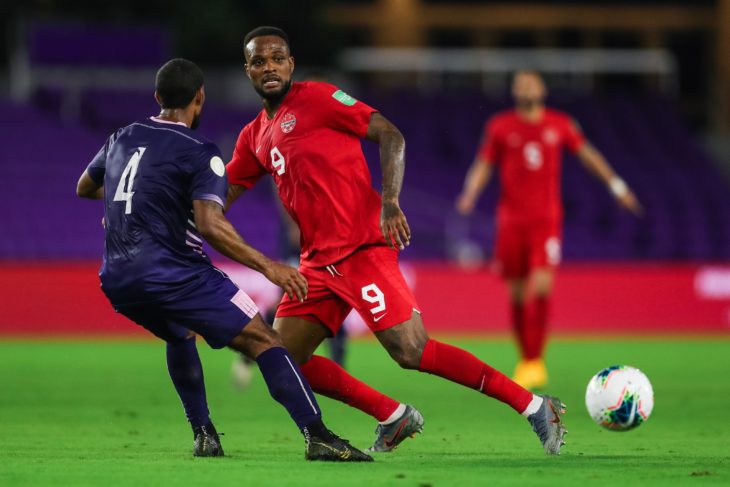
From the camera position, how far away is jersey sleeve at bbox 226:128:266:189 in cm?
719

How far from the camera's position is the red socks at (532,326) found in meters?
11.2

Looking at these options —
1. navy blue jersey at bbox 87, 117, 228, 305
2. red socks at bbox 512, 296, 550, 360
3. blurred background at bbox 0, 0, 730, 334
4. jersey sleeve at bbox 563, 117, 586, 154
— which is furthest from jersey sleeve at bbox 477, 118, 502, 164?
navy blue jersey at bbox 87, 117, 228, 305

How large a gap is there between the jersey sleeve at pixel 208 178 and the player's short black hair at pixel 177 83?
0.34 metres

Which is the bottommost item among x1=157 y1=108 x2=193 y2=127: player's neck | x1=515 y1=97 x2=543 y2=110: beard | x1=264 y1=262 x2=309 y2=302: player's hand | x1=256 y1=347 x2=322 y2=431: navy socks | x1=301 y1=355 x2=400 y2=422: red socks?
x1=301 y1=355 x2=400 y2=422: red socks

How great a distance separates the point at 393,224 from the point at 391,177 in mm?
295

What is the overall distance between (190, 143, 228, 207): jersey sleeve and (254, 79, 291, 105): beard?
2.48 ft

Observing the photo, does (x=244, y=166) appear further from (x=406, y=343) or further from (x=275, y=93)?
(x=406, y=343)

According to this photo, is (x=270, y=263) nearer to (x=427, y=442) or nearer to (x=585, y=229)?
(x=427, y=442)

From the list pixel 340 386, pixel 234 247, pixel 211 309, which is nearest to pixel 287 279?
pixel 234 247

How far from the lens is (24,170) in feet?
67.8

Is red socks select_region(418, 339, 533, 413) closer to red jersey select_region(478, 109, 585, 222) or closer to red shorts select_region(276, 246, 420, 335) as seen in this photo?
red shorts select_region(276, 246, 420, 335)

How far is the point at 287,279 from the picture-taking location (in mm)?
6137

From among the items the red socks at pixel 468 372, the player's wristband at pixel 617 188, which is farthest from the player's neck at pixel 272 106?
the player's wristband at pixel 617 188

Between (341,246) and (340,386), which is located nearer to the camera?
(341,246)
